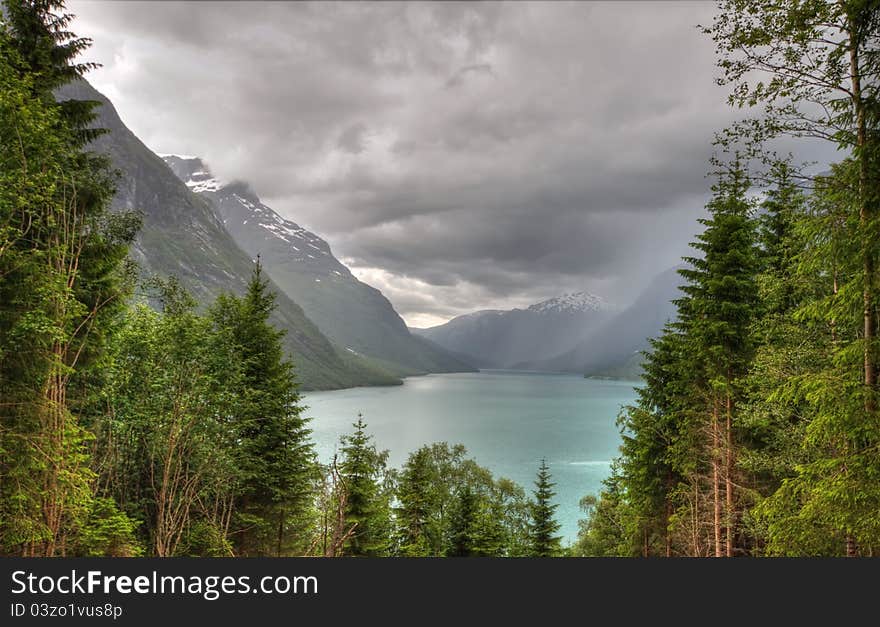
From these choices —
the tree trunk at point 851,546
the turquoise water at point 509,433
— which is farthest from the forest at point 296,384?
the turquoise water at point 509,433

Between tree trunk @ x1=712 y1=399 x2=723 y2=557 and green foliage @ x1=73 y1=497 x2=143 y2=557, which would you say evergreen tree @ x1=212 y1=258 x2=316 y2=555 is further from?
tree trunk @ x1=712 y1=399 x2=723 y2=557

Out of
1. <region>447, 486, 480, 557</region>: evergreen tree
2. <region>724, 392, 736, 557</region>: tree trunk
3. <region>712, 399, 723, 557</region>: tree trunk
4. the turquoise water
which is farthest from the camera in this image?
the turquoise water

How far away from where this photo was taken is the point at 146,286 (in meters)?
13.9

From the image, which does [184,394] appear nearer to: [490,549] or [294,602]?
[294,602]

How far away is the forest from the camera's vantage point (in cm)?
573

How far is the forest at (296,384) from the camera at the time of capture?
18.8ft

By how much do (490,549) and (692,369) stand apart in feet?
40.8

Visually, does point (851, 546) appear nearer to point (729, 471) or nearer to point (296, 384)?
point (729, 471)

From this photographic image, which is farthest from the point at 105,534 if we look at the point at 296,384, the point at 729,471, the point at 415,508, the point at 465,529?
the point at 729,471

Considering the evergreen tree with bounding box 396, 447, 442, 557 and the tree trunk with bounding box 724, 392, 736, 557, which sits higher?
the tree trunk with bounding box 724, 392, 736, 557

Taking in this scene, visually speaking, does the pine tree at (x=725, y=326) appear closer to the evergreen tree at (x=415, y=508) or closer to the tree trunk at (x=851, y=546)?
the tree trunk at (x=851, y=546)

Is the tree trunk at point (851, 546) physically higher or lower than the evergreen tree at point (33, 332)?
lower

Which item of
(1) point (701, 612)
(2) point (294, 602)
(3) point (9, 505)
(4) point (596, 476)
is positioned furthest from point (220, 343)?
(4) point (596, 476)

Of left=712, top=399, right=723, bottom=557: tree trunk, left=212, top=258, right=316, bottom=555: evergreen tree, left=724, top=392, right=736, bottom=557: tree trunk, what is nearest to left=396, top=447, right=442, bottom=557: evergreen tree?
left=212, top=258, right=316, bottom=555: evergreen tree
